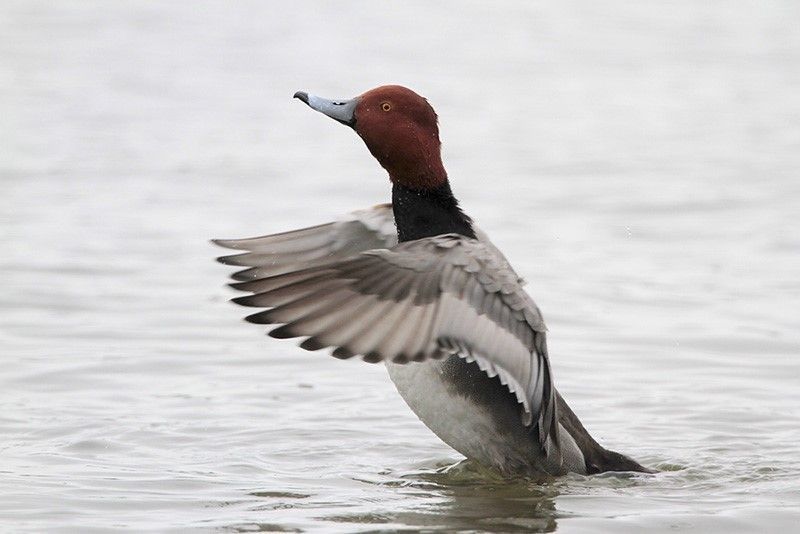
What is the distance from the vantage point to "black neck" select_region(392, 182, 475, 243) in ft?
22.5

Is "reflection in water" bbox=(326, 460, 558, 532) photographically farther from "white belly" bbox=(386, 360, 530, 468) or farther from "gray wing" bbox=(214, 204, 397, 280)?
"gray wing" bbox=(214, 204, 397, 280)

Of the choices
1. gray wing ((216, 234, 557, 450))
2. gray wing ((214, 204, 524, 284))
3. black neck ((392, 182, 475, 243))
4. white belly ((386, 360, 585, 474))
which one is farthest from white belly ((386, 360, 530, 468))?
gray wing ((214, 204, 524, 284))

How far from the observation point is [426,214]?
270 inches

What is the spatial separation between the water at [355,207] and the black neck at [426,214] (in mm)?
1114

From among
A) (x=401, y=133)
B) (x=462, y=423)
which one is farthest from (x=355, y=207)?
(x=462, y=423)

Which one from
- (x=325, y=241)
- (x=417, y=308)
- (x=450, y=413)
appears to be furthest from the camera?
(x=325, y=241)

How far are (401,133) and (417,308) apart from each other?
1.08 metres

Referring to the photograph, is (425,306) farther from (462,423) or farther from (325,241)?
(325,241)

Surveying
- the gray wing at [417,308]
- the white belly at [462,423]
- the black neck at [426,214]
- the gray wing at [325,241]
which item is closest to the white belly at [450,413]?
the white belly at [462,423]

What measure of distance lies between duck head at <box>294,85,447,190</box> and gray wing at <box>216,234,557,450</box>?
1.96 ft

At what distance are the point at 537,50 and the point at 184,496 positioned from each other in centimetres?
1497

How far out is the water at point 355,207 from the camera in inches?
268

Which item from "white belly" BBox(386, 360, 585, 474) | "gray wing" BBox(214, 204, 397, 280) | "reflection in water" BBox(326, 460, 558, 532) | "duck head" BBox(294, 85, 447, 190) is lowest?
"reflection in water" BBox(326, 460, 558, 532)

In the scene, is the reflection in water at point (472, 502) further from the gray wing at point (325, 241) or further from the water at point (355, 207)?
the gray wing at point (325, 241)
